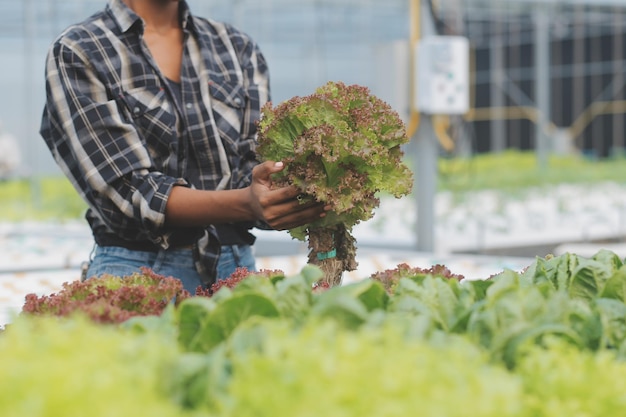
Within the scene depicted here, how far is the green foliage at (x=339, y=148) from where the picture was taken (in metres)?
2.44

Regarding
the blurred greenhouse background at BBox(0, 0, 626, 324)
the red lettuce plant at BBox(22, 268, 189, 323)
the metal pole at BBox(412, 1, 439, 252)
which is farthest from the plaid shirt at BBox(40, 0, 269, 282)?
the metal pole at BBox(412, 1, 439, 252)

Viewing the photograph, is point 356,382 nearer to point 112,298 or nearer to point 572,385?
point 572,385

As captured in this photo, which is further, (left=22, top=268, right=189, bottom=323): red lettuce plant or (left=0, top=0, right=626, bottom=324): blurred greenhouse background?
(left=0, top=0, right=626, bottom=324): blurred greenhouse background

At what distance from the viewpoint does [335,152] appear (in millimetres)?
2428

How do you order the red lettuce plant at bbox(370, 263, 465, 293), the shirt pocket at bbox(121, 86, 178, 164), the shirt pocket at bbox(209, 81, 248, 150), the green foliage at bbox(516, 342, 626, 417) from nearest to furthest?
the green foliage at bbox(516, 342, 626, 417), the red lettuce plant at bbox(370, 263, 465, 293), the shirt pocket at bbox(121, 86, 178, 164), the shirt pocket at bbox(209, 81, 248, 150)

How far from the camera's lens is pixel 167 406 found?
1.25m

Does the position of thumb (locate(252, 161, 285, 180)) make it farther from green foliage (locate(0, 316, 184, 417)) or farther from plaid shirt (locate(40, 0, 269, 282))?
green foliage (locate(0, 316, 184, 417))

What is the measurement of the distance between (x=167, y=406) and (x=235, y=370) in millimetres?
185

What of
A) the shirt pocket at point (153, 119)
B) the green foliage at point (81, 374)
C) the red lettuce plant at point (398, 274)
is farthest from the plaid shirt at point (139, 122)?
the green foliage at point (81, 374)

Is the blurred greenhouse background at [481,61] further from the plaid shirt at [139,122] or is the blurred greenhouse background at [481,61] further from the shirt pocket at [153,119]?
the shirt pocket at [153,119]

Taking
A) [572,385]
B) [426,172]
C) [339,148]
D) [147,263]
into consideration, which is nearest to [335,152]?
[339,148]

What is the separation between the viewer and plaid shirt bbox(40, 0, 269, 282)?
2777 millimetres

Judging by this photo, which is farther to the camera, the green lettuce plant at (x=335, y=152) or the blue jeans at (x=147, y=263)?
the blue jeans at (x=147, y=263)

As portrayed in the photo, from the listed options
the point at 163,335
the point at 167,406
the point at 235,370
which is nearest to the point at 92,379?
the point at 167,406
